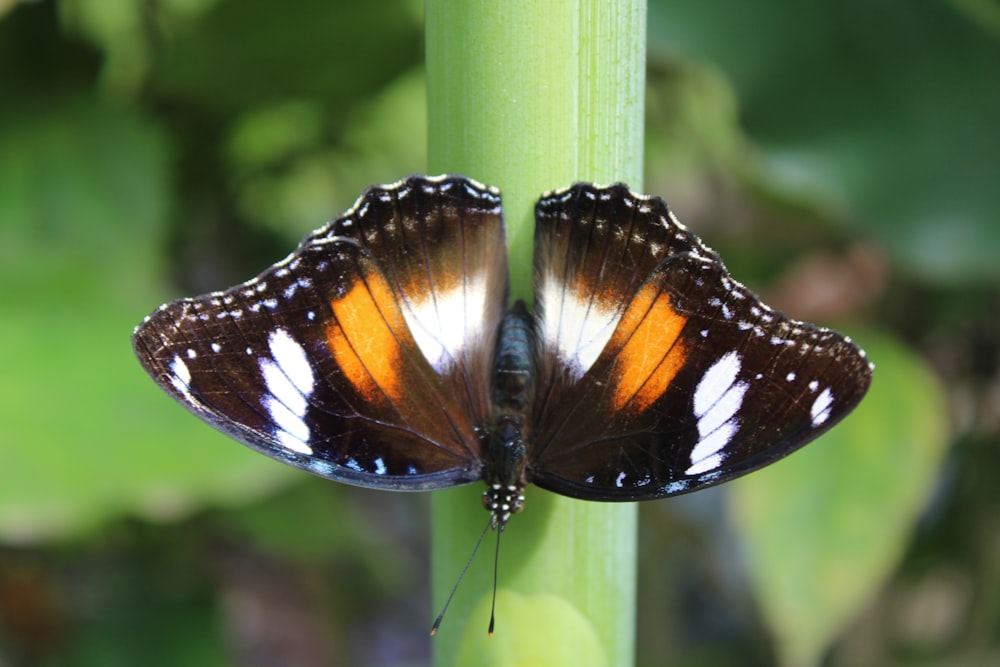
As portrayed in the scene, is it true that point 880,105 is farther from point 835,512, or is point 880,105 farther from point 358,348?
point 358,348

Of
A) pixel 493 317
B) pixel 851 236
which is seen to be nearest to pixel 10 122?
pixel 493 317

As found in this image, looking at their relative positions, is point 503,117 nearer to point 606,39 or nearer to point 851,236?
point 606,39

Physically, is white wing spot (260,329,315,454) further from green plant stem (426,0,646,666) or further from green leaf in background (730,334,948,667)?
green leaf in background (730,334,948,667)

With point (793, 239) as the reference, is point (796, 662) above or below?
below

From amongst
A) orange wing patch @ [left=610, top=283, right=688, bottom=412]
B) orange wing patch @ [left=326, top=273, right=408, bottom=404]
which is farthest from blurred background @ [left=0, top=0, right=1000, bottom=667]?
orange wing patch @ [left=610, top=283, right=688, bottom=412]

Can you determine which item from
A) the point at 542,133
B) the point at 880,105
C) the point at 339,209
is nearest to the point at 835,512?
the point at 880,105

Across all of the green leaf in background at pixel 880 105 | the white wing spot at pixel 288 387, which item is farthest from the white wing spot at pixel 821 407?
the green leaf in background at pixel 880 105

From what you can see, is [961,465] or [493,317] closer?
[493,317]
